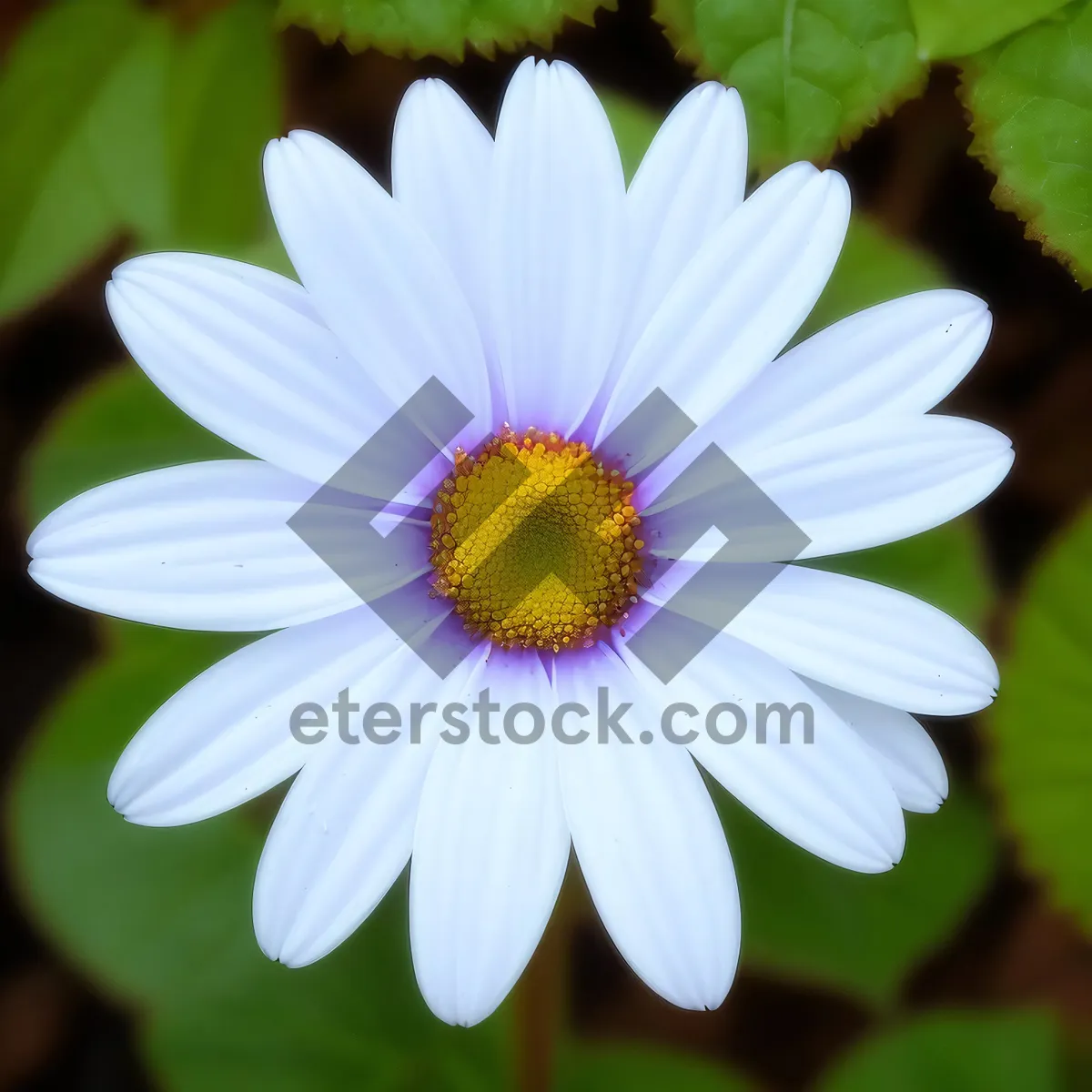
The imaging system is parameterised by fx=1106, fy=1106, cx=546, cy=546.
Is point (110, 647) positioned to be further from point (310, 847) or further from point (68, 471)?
point (310, 847)

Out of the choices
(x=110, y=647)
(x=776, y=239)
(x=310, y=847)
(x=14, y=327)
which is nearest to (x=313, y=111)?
(x=14, y=327)

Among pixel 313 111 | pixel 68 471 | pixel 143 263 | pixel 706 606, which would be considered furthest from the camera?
pixel 313 111

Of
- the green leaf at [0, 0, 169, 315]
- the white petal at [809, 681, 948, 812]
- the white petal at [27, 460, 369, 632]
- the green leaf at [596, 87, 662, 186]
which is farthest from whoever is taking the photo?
the green leaf at [0, 0, 169, 315]

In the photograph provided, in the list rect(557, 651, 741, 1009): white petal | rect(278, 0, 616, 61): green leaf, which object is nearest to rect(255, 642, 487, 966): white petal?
rect(557, 651, 741, 1009): white petal

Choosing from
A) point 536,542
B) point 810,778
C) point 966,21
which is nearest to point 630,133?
point 966,21

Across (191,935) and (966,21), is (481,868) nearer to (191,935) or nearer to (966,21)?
(191,935)

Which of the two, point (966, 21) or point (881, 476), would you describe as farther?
point (966, 21)

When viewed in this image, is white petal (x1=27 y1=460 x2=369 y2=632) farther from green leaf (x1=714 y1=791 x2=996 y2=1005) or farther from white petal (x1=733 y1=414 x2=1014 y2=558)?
green leaf (x1=714 y1=791 x2=996 y2=1005)
